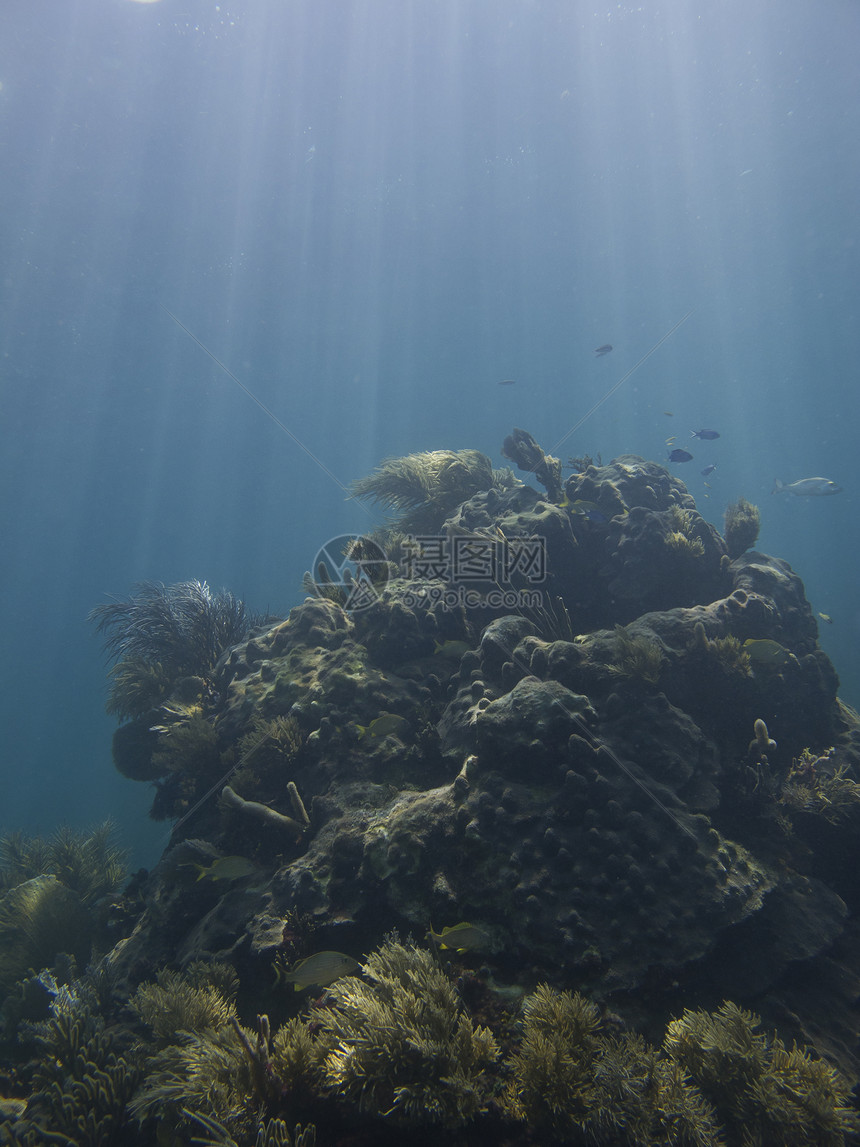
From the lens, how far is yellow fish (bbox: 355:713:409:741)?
17.3 feet

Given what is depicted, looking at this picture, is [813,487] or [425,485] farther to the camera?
[813,487]

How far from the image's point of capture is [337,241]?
46.0 m

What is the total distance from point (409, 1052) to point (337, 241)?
56667 millimetres

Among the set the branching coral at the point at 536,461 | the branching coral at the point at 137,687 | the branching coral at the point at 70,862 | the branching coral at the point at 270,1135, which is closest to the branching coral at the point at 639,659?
the branching coral at the point at 270,1135

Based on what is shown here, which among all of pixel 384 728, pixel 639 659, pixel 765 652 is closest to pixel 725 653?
pixel 765 652

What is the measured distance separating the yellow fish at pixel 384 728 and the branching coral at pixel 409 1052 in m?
2.42

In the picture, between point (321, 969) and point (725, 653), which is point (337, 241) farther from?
point (321, 969)

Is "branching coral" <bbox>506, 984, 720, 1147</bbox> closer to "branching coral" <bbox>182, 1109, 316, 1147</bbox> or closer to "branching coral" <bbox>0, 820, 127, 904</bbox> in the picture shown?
"branching coral" <bbox>182, 1109, 316, 1147</bbox>

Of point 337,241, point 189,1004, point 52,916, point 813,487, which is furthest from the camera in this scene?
point 337,241

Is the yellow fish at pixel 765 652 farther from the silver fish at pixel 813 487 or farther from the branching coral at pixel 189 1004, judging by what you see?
the silver fish at pixel 813 487

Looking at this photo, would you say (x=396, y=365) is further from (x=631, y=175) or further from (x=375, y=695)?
(x=375, y=695)

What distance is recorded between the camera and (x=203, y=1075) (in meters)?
2.96

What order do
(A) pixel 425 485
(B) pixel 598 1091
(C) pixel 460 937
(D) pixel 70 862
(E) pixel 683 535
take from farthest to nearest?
1. (A) pixel 425 485
2. (D) pixel 70 862
3. (E) pixel 683 535
4. (C) pixel 460 937
5. (B) pixel 598 1091

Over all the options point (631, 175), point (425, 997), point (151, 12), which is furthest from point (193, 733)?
point (631, 175)
